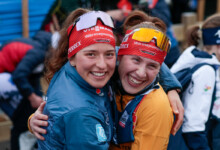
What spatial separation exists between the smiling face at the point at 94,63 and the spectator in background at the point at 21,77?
193 centimetres

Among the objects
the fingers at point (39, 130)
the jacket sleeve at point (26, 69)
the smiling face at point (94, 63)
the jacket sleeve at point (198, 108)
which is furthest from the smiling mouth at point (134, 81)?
the jacket sleeve at point (26, 69)

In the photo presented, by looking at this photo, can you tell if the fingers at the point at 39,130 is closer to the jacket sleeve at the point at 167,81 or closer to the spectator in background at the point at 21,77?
the jacket sleeve at the point at 167,81

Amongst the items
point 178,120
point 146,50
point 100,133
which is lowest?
point 178,120

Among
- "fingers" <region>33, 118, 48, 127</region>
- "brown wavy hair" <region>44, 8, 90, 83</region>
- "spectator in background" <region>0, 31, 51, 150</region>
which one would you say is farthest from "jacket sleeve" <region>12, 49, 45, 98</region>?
"fingers" <region>33, 118, 48, 127</region>

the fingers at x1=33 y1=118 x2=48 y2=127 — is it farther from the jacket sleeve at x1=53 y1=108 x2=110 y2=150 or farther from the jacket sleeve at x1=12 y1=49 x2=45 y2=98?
the jacket sleeve at x1=12 y1=49 x2=45 y2=98

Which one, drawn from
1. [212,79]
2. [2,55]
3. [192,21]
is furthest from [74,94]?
[192,21]

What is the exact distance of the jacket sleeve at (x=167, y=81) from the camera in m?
2.40

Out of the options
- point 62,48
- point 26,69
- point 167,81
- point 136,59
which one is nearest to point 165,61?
point 167,81

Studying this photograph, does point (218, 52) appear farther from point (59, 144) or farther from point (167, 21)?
point (59, 144)

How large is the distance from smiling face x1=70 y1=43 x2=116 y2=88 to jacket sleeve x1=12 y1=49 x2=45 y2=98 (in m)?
1.90

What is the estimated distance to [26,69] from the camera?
370cm

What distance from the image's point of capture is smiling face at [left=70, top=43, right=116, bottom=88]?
1.96 m

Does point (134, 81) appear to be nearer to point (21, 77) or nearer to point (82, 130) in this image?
point (82, 130)

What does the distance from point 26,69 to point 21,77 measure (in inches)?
5.0
